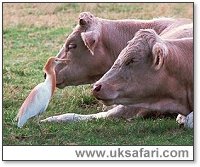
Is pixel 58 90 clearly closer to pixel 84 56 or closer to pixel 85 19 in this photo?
pixel 84 56

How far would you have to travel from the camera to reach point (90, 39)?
712cm

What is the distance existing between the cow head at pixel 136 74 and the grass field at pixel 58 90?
37 centimetres

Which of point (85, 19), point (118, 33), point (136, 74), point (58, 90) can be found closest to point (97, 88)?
point (136, 74)

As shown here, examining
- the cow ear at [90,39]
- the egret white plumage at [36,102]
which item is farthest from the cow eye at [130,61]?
the cow ear at [90,39]

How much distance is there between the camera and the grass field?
614cm

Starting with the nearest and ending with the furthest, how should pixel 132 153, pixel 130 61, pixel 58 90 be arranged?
pixel 132 153
pixel 130 61
pixel 58 90

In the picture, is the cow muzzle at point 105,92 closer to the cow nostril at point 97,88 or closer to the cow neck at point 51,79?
the cow nostril at point 97,88

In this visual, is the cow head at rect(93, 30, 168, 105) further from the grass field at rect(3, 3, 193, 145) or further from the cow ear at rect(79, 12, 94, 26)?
the cow ear at rect(79, 12, 94, 26)

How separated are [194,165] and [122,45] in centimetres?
197

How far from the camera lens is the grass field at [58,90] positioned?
6141mm

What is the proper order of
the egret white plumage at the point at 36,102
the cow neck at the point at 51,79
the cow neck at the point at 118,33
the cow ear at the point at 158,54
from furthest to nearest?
the cow neck at the point at 118,33, the cow neck at the point at 51,79, the egret white plumage at the point at 36,102, the cow ear at the point at 158,54

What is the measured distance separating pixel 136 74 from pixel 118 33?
52.7 inches

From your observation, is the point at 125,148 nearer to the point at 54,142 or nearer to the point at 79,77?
the point at 54,142

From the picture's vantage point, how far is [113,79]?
6.09m
